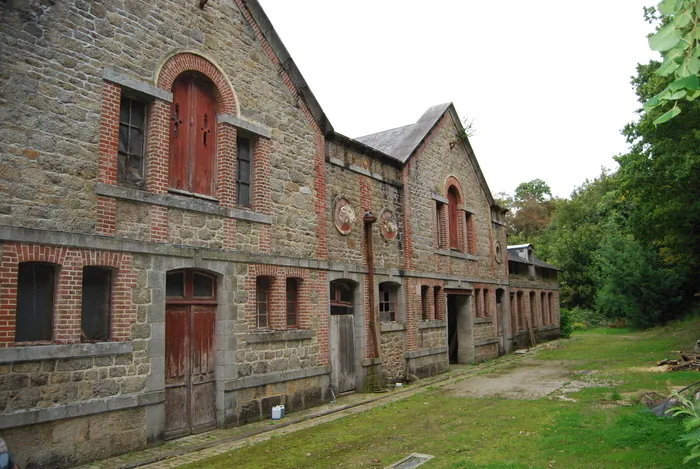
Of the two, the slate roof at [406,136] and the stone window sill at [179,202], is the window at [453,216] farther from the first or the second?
the stone window sill at [179,202]

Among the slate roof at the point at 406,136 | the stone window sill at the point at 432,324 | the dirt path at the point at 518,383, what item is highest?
the slate roof at the point at 406,136

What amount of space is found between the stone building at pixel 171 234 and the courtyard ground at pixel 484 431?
98 cm

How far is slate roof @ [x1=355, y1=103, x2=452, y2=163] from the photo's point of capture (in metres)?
16.4

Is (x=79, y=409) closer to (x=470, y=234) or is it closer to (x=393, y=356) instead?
(x=393, y=356)

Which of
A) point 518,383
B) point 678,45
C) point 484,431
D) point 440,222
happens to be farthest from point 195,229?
point 440,222

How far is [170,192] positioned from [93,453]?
419 centimetres

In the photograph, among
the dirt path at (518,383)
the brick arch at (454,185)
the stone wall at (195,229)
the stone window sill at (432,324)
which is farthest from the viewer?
the brick arch at (454,185)

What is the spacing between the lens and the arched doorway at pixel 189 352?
8641mm

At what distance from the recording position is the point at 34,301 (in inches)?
275

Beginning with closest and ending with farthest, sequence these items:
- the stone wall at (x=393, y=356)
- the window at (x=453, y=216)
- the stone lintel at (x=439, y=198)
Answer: the stone wall at (x=393, y=356) < the stone lintel at (x=439, y=198) < the window at (x=453, y=216)

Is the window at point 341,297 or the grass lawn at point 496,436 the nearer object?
the grass lawn at point 496,436

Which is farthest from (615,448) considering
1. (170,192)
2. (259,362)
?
(170,192)

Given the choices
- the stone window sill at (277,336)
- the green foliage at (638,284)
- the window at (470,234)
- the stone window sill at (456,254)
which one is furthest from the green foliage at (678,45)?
the green foliage at (638,284)

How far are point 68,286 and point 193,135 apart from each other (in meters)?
3.63
